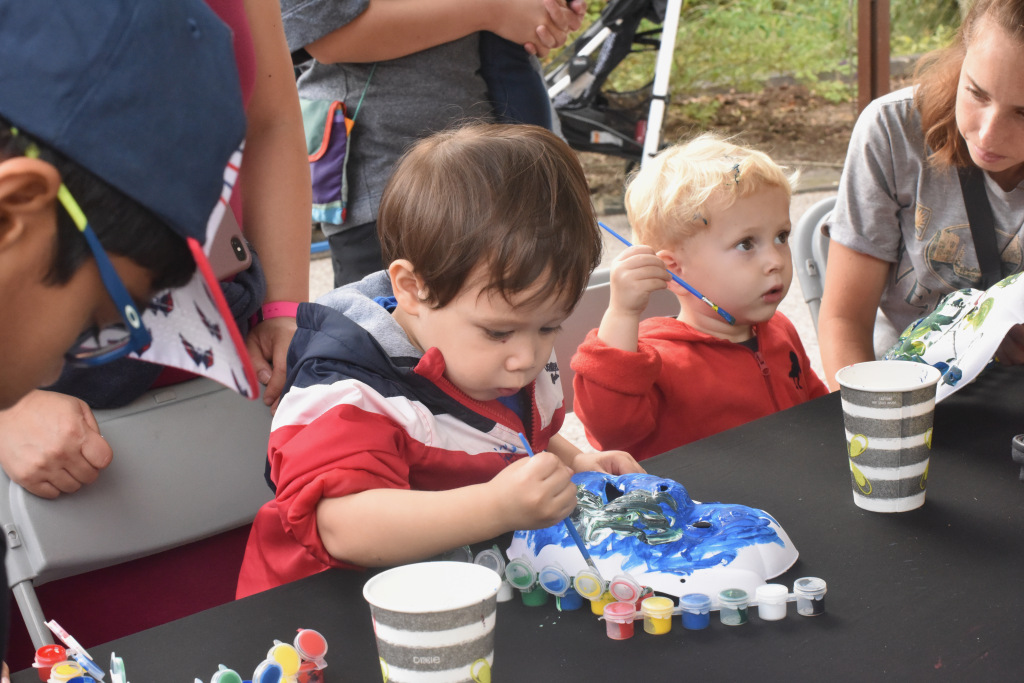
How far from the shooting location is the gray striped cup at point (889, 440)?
0.97m

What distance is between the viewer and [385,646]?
663 mm

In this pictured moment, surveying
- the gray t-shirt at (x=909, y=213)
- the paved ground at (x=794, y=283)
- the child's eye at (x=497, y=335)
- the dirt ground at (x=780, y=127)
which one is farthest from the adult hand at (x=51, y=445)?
the dirt ground at (x=780, y=127)

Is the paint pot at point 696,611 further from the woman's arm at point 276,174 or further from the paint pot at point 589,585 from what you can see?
the woman's arm at point 276,174

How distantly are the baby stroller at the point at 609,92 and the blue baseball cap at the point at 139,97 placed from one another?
4293 millimetres

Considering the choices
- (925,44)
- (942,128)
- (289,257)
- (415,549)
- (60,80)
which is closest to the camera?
(60,80)

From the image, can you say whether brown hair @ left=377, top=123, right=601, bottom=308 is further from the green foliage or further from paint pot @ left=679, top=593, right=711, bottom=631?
the green foliage

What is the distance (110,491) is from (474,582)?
2.38 feet

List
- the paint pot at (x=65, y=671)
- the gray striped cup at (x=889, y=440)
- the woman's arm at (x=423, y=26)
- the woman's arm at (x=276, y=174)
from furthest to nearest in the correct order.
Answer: the woman's arm at (x=423, y=26) → the woman's arm at (x=276, y=174) → the gray striped cup at (x=889, y=440) → the paint pot at (x=65, y=671)

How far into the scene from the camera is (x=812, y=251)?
2.03 meters

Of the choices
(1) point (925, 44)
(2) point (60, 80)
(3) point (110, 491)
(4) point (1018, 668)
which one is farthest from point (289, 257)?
(1) point (925, 44)

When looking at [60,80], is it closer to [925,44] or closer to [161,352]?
[161,352]

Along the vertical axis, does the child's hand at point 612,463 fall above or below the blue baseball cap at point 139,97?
below

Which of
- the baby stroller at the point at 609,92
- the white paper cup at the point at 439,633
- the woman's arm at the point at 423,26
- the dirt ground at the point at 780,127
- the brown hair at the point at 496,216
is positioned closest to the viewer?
the white paper cup at the point at 439,633

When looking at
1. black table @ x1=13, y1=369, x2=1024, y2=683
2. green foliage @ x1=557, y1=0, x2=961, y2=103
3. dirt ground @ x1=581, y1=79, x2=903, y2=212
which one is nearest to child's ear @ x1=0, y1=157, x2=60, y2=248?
black table @ x1=13, y1=369, x2=1024, y2=683
